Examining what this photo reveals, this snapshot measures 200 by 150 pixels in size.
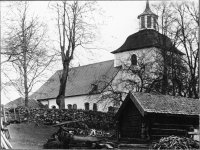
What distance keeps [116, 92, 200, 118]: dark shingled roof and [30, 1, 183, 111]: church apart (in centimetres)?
140

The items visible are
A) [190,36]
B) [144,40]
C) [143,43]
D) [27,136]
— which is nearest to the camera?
[27,136]

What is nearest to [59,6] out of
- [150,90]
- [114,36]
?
[114,36]

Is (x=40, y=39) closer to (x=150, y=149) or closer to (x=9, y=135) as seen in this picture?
(x=9, y=135)

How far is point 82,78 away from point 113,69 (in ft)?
4.07

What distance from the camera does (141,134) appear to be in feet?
37.1

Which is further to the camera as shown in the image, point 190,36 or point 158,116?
Answer: point 190,36

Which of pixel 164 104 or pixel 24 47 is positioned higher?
pixel 24 47

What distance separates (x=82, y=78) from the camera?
13.5m

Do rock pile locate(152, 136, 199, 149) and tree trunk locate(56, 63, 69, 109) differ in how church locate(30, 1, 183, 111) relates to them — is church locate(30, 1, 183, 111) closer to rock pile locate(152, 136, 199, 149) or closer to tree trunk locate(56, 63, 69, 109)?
tree trunk locate(56, 63, 69, 109)

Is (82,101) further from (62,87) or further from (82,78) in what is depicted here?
(62,87)

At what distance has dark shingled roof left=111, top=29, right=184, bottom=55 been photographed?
38.6 feet

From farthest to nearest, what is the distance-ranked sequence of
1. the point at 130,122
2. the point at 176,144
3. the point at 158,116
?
the point at 130,122 → the point at 158,116 → the point at 176,144

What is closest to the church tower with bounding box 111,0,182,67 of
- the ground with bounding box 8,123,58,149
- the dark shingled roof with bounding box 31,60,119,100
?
the dark shingled roof with bounding box 31,60,119,100

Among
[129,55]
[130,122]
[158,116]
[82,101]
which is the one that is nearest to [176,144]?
[158,116]
